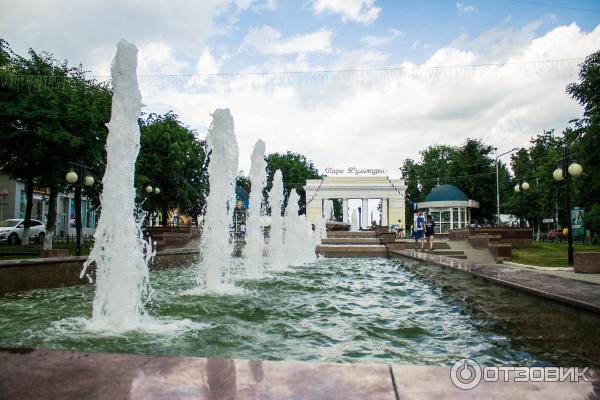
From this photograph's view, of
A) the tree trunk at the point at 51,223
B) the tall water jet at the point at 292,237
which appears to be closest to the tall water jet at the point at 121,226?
the tall water jet at the point at 292,237

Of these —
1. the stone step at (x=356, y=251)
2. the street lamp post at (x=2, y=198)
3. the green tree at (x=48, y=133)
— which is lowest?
the stone step at (x=356, y=251)

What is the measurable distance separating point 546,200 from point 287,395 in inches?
1680

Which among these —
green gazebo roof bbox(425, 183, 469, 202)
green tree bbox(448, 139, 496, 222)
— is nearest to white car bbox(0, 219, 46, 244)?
green gazebo roof bbox(425, 183, 469, 202)

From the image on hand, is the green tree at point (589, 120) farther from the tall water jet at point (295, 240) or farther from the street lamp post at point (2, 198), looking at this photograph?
the street lamp post at point (2, 198)

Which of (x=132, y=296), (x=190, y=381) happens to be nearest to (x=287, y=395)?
(x=190, y=381)

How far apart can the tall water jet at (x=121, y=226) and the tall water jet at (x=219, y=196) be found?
2.91m

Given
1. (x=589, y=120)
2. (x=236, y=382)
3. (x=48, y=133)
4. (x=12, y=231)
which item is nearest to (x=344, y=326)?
(x=236, y=382)

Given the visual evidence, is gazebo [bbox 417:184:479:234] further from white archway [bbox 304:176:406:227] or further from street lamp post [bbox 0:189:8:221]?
street lamp post [bbox 0:189:8:221]

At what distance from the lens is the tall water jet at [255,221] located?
11.6 m

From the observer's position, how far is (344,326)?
5223 millimetres

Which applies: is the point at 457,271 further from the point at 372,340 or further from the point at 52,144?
the point at 52,144

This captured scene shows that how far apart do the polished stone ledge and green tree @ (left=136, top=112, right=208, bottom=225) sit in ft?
74.5

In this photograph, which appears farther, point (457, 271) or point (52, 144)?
point (52, 144)

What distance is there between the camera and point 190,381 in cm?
215
